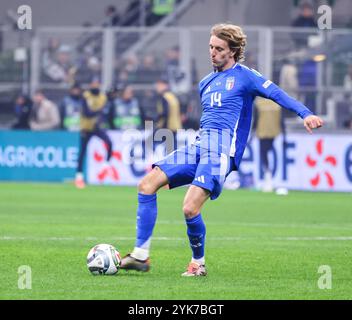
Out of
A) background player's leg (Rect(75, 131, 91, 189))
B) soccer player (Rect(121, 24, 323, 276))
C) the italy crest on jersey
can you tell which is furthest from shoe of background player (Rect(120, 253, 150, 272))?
background player's leg (Rect(75, 131, 91, 189))

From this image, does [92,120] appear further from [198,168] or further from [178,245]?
[198,168]

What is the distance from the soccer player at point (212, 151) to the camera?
34.3 ft

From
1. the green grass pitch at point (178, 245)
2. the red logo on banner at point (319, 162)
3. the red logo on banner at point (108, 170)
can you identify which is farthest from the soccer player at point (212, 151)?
the red logo on banner at point (108, 170)

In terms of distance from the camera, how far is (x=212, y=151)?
34.5 feet

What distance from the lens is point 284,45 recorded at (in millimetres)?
28203

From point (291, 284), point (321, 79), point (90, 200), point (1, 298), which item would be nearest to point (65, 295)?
point (1, 298)

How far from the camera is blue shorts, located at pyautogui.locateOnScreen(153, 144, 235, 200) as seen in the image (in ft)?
34.2

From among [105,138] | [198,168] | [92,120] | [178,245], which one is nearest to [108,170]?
[105,138]

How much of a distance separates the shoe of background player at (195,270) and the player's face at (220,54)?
182cm

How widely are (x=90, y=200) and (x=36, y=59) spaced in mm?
9431

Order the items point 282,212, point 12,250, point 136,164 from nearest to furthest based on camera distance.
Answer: point 12,250 < point 282,212 < point 136,164

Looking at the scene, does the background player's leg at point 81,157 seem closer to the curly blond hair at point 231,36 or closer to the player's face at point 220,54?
the player's face at point 220,54

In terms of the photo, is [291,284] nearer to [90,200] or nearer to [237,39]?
[237,39]

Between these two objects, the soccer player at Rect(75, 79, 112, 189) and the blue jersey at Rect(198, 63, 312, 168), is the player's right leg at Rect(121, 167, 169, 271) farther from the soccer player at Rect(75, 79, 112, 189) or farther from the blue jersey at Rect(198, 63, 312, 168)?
the soccer player at Rect(75, 79, 112, 189)
